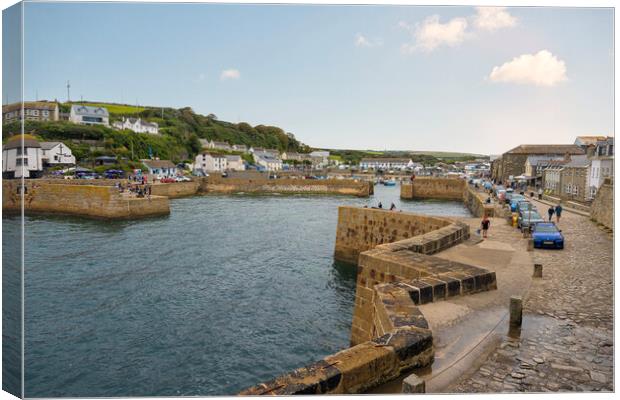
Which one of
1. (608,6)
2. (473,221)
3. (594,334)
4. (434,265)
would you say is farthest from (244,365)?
(473,221)

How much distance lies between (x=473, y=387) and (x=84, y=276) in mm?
18852

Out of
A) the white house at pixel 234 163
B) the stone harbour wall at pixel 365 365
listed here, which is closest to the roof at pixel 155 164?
the white house at pixel 234 163

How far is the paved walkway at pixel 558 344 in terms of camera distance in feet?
20.2

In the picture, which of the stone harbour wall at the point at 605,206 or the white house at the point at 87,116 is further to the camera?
the white house at the point at 87,116

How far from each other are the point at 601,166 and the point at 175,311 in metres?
34.5

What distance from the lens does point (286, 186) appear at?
8031 centimetres

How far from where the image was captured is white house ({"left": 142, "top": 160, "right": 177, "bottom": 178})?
77062 mm

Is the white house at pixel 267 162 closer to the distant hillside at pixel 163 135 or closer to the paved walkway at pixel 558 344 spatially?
the distant hillside at pixel 163 135

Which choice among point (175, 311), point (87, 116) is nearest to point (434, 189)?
point (175, 311)

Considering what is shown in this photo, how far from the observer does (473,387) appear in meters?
5.99

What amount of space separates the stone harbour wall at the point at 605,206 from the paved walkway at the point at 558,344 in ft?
38.2

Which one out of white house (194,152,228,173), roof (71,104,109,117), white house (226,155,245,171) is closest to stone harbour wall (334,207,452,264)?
white house (194,152,228,173)

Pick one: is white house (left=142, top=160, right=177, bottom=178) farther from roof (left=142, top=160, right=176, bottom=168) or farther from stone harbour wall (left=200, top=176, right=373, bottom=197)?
stone harbour wall (left=200, top=176, right=373, bottom=197)

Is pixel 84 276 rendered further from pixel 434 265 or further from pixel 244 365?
pixel 434 265
